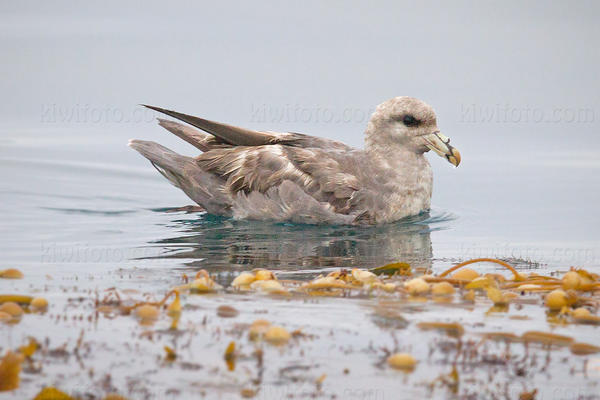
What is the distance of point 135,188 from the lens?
11.2 m

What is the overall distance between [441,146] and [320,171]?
1208 mm

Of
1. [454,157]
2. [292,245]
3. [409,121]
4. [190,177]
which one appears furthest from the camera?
[190,177]

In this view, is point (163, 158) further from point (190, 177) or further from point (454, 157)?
point (454, 157)

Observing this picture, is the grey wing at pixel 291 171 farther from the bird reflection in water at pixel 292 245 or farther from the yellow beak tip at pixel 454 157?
the yellow beak tip at pixel 454 157

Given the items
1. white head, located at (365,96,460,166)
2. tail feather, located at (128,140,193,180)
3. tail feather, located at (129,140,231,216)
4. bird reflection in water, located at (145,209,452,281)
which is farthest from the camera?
tail feather, located at (128,140,193,180)

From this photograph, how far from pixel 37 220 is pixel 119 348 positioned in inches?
210

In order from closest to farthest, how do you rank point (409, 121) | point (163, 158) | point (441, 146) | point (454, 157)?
point (454, 157)
point (441, 146)
point (409, 121)
point (163, 158)

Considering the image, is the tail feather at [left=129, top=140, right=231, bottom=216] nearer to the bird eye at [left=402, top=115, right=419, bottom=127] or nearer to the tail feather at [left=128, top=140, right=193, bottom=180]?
the tail feather at [left=128, top=140, right=193, bottom=180]

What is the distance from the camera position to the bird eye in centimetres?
923

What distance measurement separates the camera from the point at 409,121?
30.4 ft

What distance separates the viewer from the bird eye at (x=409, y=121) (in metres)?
9.23

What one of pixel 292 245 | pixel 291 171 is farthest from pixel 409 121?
pixel 292 245

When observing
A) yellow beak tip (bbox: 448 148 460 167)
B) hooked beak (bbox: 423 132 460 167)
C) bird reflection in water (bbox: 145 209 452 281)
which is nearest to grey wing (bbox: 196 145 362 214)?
bird reflection in water (bbox: 145 209 452 281)

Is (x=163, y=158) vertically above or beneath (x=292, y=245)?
above
